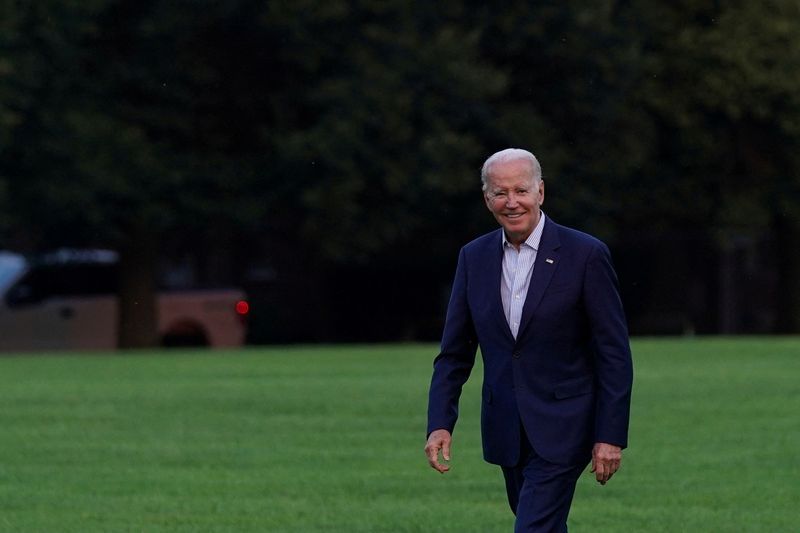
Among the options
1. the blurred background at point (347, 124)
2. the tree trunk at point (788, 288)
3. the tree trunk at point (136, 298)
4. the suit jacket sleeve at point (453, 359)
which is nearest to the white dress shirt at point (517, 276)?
the suit jacket sleeve at point (453, 359)

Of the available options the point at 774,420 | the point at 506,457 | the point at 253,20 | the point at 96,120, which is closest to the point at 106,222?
the point at 96,120

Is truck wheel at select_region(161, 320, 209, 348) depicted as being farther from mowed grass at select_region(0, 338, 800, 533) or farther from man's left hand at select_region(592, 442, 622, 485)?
man's left hand at select_region(592, 442, 622, 485)

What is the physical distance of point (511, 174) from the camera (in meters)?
6.50

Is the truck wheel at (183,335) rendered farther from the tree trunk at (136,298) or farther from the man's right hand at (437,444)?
the man's right hand at (437,444)

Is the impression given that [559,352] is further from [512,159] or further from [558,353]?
[512,159]

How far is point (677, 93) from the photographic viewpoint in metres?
40.3

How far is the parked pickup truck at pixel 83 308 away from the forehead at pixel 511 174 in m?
28.7

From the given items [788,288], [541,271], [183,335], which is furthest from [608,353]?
[788,288]

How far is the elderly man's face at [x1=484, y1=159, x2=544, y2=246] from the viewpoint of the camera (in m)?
6.50

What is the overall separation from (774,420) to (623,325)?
10.6 m

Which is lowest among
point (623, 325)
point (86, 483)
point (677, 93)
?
point (86, 483)

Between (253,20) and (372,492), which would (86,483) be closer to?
(372,492)

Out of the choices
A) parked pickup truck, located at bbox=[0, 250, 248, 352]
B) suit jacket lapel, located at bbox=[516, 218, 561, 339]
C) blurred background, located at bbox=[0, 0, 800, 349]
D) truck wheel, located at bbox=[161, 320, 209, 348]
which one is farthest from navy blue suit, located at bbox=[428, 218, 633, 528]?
truck wheel, located at bbox=[161, 320, 209, 348]

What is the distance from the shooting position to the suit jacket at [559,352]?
6.57 meters
